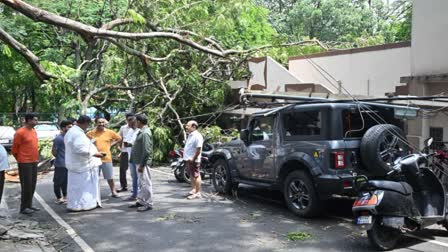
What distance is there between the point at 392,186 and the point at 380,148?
1245 millimetres

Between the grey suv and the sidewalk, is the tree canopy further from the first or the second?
the grey suv

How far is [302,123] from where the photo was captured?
8.48m

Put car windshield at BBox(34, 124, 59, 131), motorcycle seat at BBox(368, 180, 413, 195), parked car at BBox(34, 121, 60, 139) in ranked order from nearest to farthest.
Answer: motorcycle seat at BBox(368, 180, 413, 195), parked car at BBox(34, 121, 60, 139), car windshield at BBox(34, 124, 59, 131)

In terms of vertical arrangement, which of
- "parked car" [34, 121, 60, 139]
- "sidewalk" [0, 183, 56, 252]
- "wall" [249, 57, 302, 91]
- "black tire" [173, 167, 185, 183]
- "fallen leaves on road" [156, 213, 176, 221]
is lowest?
"sidewalk" [0, 183, 56, 252]

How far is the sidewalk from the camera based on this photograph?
22.1 ft

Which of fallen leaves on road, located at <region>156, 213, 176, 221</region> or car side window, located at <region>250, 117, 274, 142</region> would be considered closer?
fallen leaves on road, located at <region>156, 213, 176, 221</region>

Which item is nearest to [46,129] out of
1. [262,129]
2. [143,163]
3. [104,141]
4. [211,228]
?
[104,141]

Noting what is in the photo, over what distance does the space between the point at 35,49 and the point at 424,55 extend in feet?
56.8

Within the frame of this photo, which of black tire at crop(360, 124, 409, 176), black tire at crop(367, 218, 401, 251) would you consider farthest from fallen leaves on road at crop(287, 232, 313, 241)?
black tire at crop(360, 124, 409, 176)

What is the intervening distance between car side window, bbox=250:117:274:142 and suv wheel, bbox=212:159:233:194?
1242mm

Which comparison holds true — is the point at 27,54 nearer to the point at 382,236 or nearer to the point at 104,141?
the point at 104,141

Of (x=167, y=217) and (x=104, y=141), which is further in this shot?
(x=104, y=141)

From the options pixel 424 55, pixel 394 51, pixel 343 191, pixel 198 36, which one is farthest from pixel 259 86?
pixel 343 191

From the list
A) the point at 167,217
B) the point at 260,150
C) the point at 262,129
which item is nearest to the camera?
the point at 167,217
